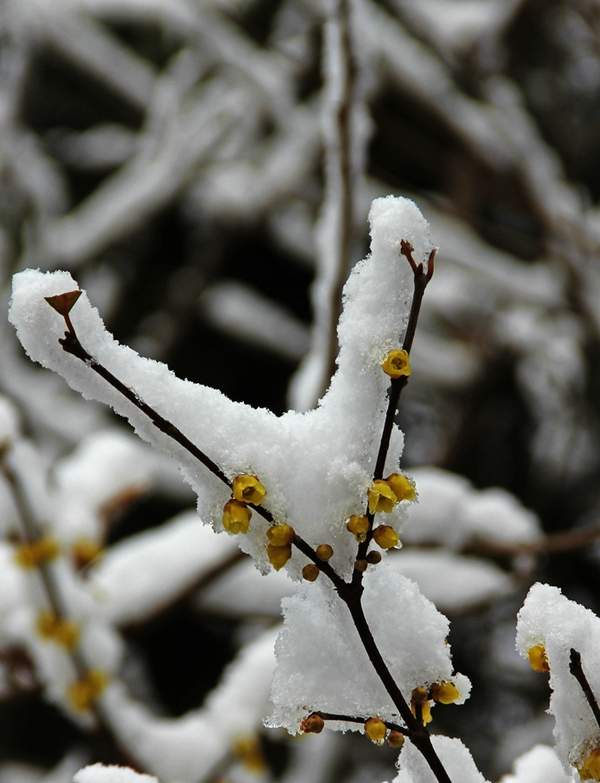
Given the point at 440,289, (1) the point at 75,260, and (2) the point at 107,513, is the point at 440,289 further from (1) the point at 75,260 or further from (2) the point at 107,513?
(2) the point at 107,513

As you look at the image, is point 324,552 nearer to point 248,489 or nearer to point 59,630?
point 248,489

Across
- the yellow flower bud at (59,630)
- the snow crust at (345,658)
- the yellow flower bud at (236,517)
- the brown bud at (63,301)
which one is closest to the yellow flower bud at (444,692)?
the snow crust at (345,658)

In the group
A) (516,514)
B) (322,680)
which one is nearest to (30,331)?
(322,680)

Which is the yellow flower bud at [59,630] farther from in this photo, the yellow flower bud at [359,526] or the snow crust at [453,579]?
the yellow flower bud at [359,526]

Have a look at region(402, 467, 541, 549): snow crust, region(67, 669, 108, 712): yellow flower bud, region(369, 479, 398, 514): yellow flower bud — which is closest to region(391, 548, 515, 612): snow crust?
region(402, 467, 541, 549): snow crust

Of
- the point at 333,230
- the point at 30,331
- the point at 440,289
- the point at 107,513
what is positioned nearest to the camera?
the point at 30,331

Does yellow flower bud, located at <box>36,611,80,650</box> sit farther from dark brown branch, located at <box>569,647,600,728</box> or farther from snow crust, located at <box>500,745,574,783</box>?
dark brown branch, located at <box>569,647,600,728</box>

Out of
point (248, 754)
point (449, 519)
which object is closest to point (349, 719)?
point (248, 754)
